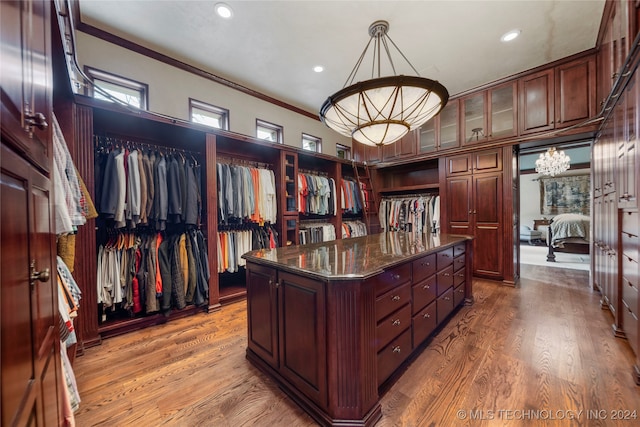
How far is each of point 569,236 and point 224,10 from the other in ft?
24.6

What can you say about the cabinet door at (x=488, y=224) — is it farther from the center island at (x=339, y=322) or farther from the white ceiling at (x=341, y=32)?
the center island at (x=339, y=322)

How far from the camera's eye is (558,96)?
3.24 m

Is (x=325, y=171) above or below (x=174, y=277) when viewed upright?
above

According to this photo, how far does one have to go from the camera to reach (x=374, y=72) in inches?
135

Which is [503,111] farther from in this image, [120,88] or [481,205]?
[120,88]

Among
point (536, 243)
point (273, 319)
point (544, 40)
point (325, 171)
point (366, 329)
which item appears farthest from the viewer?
point (536, 243)

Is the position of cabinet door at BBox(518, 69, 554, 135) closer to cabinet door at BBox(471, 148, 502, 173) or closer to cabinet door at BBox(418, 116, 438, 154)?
cabinet door at BBox(471, 148, 502, 173)

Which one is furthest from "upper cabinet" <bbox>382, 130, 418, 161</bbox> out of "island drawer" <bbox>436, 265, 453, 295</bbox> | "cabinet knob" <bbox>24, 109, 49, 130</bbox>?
"cabinet knob" <bbox>24, 109, 49, 130</bbox>

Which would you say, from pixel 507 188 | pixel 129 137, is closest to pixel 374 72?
pixel 507 188

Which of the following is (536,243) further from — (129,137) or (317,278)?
(129,137)

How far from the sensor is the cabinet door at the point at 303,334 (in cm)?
134

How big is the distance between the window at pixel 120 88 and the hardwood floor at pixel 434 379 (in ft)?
8.34

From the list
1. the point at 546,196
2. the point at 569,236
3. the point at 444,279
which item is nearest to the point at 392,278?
the point at 444,279

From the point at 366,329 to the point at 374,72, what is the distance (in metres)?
3.39
